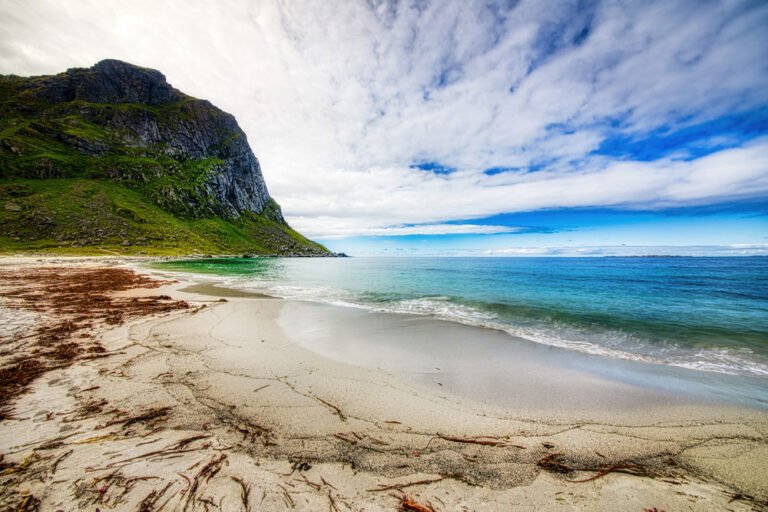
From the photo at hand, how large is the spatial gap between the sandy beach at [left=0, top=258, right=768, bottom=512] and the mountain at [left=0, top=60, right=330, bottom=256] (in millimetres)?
105106

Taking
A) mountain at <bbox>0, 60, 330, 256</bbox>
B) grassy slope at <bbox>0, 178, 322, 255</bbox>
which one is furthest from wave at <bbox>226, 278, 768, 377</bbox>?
mountain at <bbox>0, 60, 330, 256</bbox>

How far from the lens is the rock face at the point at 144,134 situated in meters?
136

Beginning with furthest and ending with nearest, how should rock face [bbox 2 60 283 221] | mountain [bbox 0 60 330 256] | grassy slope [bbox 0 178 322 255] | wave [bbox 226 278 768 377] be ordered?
rock face [bbox 2 60 283 221] < mountain [bbox 0 60 330 256] < grassy slope [bbox 0 178 322 255] < wave [bbox 226 278 768 377]

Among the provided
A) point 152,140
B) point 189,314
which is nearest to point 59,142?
point 152,140

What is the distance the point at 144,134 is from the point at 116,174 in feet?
182

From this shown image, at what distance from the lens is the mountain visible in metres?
90.8

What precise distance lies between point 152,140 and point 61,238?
112516 millimetres

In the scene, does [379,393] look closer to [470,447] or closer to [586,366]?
[470,447]

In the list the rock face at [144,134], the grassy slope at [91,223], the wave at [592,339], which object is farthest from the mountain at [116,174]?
the wave at [592,339]

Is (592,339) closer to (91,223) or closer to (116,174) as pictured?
(91,223)

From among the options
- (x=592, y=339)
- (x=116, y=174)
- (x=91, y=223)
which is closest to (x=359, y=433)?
(x=592, y=339)

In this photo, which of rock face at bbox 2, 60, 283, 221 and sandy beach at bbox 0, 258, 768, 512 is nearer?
sandy beach at bbox 0, 258, 768, 512

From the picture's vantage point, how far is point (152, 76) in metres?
200

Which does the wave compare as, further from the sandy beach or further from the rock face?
the rock face
